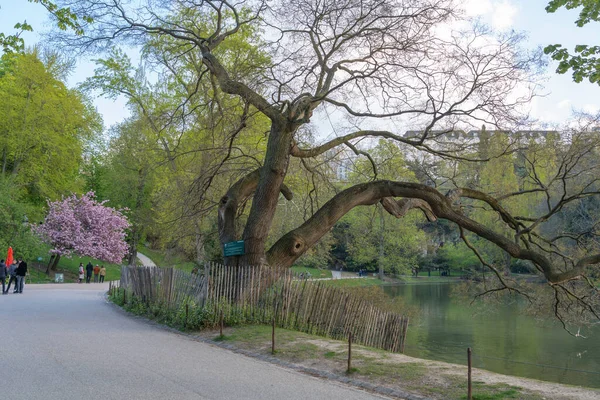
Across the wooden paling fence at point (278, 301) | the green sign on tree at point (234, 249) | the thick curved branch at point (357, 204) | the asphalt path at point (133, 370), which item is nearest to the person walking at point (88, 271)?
the asphalt path at point (133, 370)

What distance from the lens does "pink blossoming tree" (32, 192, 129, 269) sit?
45.1 meters

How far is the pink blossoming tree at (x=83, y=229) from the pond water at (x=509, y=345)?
28760 millimetres

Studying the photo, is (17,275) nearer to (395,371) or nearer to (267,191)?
(267,191)

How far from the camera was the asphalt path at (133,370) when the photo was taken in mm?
7566

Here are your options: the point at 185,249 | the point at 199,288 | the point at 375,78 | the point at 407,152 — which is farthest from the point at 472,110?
the point at 185,249

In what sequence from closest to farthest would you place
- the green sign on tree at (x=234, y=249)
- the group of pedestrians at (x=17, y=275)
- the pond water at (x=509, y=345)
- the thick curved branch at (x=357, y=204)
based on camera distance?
the thick curved branch at (x=357, y=204) → the green sign on tree at (x=234, y=249) → the pond water at (x=509, y=345) → the group of pedestrians at (x=17, y=275)

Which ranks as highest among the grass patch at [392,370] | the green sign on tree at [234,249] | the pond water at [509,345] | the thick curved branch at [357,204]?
the thick curved branch at [357,204]

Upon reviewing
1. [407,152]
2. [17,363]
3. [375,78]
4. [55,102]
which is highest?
[55,102]

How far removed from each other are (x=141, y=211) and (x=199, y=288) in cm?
3676

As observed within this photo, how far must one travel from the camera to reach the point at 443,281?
6319 cm

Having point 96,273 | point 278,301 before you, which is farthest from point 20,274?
point 278,301

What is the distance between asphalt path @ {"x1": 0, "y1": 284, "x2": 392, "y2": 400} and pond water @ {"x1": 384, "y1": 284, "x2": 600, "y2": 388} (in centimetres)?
671

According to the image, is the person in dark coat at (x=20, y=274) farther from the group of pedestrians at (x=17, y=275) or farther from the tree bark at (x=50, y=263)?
the tree bark at (x=50, y=263)

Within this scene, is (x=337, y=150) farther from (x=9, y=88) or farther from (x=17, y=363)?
(x=9, y=88)
